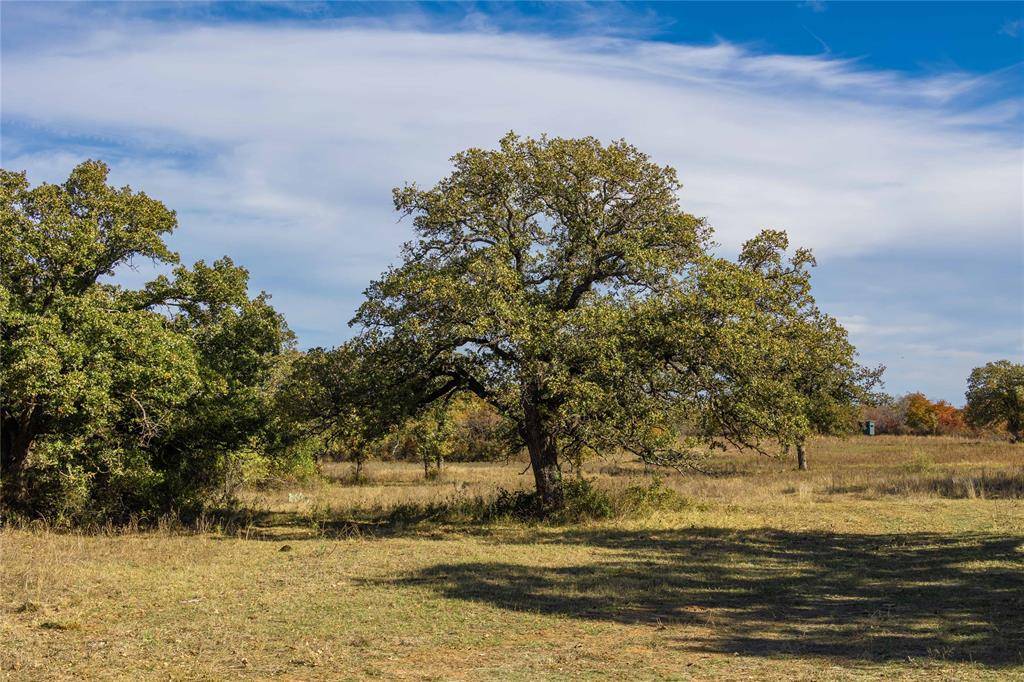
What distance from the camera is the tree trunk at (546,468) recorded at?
2286cm

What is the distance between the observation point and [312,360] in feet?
70.3

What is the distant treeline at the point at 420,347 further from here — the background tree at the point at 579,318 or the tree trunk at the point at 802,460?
the tree trunk at the point at 802,460

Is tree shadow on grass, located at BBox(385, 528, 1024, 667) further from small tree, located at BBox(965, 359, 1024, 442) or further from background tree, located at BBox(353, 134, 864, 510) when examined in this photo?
small tree, located at BBox(965, 359, 1024, 442)

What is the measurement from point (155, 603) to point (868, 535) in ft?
51.4

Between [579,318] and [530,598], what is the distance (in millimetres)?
7630

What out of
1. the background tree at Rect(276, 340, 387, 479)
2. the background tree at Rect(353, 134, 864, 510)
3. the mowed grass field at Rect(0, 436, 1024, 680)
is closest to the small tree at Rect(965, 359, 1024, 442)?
the mowed grass field at Rect(0, 436, 1024, 680)

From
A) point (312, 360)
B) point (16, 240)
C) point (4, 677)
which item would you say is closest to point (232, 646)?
point (4, 677)

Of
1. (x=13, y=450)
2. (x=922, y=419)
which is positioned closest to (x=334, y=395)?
(x=13, y=450)

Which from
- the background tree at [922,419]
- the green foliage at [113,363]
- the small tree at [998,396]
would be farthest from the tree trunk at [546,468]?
the background tree at [922,419]

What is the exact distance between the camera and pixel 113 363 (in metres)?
19.3

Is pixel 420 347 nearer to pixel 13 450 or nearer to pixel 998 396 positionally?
pixel 13 450

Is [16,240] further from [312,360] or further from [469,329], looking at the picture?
[469,329]

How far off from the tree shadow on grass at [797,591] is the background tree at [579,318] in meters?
3.19

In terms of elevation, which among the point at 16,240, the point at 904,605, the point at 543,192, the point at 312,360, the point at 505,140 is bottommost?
the point at 904,605
